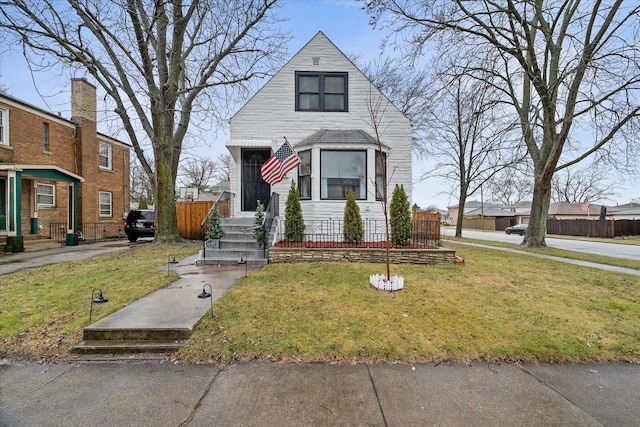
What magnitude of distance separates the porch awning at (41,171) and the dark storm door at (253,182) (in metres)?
8.50

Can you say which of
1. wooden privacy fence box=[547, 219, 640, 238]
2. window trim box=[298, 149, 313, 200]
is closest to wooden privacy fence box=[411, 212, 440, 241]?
window trim box=[298, 149, 313, 200]

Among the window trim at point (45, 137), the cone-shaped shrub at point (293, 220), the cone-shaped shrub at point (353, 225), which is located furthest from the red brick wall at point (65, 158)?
the cone-shaped shrub at point (353, 225)

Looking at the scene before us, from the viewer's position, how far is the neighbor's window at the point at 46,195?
619 inches

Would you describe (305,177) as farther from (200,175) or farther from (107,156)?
(200,175)

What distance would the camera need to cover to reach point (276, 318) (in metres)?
4.60

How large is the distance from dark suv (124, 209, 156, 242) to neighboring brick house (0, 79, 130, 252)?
88.6 inches

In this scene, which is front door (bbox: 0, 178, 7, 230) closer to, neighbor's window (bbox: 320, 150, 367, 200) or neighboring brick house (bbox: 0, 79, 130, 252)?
neighboring brick house (bbox: 0, 79, 130, 252)

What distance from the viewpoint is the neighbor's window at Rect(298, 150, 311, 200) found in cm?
1065

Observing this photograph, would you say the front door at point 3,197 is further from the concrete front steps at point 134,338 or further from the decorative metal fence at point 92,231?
the concrete front steps at point 134,338

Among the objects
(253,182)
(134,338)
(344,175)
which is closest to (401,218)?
(344,175)

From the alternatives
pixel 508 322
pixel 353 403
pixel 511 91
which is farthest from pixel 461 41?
pixel 353 403

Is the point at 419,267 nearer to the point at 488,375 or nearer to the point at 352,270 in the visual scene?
the point at 352,270

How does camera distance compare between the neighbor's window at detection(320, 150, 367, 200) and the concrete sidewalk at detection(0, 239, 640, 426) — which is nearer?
the concrete sidewalk at detection(0, 239, 640, 426)

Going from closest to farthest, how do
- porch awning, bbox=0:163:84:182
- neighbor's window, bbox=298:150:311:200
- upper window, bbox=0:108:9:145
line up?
neighbor's window, bbox=298:150:311:200 < porch awning, bbox=0:163:84:182 < upper window, bbox=0:108:9:145
